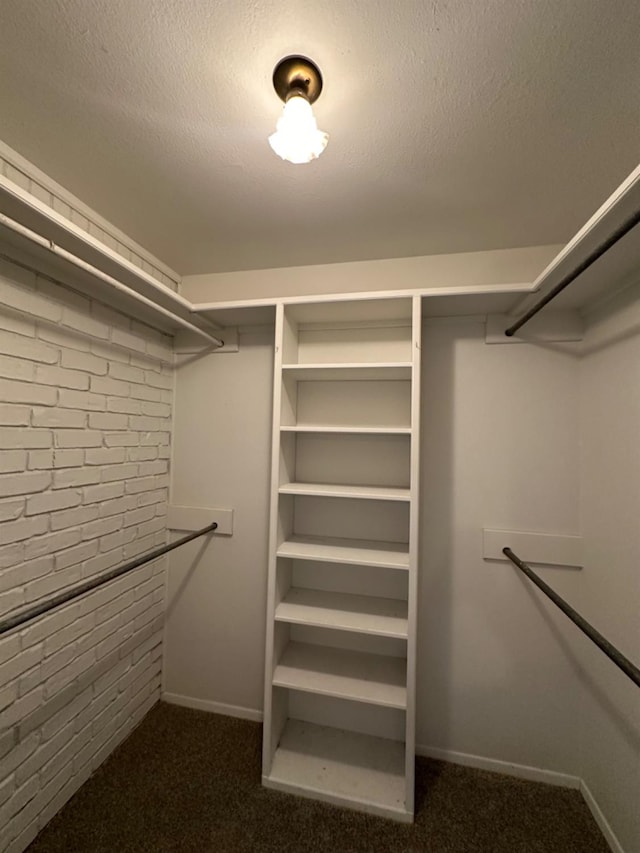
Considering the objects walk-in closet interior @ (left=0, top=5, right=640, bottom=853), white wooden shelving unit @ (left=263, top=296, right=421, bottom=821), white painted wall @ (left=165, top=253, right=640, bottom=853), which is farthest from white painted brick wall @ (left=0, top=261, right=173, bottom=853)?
white wooden shelving unit @ (left=263, top=296, right=421, bottom=821)

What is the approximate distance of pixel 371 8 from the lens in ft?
2.46

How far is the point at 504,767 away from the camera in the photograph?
5.17 feet

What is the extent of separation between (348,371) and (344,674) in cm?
143

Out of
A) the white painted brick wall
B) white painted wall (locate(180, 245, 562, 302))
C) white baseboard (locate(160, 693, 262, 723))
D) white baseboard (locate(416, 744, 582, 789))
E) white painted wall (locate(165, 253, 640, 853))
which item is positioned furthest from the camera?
white baseboard (locate(160, 693, 262, 723))

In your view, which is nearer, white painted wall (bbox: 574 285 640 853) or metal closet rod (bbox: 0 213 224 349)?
metal closet rod (bbox: 0 213 224 349)

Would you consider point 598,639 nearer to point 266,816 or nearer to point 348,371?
point 348,371

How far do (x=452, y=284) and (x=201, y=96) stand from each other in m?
1.29

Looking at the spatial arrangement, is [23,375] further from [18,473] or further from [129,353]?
[129,353]

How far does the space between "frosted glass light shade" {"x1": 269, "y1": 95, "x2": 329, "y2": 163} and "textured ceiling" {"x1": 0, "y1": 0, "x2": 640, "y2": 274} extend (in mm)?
135

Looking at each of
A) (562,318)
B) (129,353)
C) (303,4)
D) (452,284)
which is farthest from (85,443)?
(562,318)

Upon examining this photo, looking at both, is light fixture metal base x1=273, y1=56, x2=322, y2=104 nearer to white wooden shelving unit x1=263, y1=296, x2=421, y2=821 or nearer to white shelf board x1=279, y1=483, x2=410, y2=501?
white wooden shelving unit x1=263, y1=296, x2=421, y2=821

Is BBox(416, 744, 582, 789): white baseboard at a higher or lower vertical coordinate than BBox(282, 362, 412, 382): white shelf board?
lower

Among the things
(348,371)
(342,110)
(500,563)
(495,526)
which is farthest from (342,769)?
(342,110)

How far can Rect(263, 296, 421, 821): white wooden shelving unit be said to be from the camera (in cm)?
144
